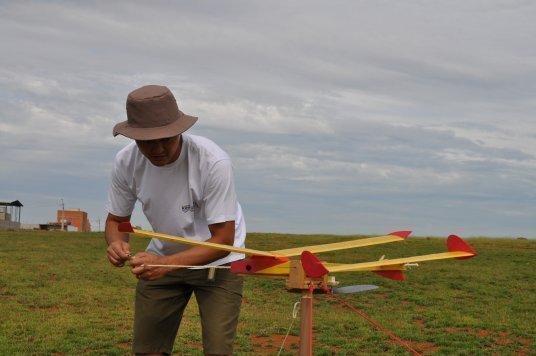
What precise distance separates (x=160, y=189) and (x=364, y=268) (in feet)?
4.67

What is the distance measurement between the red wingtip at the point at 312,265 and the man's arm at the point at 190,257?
0.99 meters

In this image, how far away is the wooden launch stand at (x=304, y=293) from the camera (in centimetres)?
327

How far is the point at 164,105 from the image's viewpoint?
155 inches

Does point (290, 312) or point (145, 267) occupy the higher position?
point (145, 267)

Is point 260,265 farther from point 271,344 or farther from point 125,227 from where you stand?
point 271,344

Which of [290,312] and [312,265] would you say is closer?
[312,265]

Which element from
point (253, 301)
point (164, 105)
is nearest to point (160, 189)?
point (164, 105)

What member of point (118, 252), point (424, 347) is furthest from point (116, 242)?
point (424, 347)

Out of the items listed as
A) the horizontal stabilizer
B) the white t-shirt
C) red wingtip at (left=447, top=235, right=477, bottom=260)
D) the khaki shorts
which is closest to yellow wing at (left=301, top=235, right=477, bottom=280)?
A: red wingtip at (left=447, top=235, right=477, bottom=260)

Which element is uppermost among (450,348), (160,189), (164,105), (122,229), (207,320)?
(164,105)

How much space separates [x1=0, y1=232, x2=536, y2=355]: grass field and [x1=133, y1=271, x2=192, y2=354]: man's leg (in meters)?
4.64

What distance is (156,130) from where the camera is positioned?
3.86 meters

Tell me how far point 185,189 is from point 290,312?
29.9 feet

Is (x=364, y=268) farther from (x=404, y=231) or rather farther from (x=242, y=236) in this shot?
(x=242, y=236)
